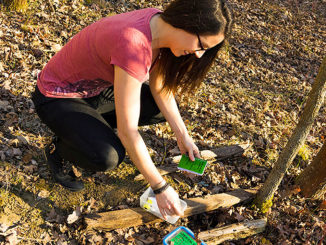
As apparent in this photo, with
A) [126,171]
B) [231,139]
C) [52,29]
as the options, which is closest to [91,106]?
[126,171]

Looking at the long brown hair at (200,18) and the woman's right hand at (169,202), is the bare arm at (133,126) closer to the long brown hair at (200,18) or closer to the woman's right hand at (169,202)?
the woman's right hand at (169,202)

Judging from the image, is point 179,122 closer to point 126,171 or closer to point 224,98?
point 126,171

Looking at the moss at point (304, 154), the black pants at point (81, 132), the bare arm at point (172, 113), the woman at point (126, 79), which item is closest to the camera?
the woman at point (126, 79)

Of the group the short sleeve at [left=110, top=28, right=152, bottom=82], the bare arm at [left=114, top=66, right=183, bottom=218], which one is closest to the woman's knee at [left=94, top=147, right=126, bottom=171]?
the bare arm at [left=114, top=66, right=183, bottom=218]

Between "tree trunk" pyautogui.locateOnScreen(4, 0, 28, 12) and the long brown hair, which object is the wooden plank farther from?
"tree trunk" pyautogui.locateOnScreen(4, 0, 28, 12)

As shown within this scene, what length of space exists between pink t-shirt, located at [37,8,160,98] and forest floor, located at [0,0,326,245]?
1.00 meters

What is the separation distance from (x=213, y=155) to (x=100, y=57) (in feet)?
6.87

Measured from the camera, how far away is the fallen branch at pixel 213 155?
3.63 metres

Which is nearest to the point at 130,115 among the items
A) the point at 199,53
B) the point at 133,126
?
the point at 133,126

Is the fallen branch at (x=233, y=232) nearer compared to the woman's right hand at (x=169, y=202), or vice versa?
the woman's right hand at (x=169, y=202)

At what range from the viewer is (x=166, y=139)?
415 cm

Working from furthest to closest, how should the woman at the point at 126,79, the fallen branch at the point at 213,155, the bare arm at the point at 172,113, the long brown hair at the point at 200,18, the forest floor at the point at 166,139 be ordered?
the fallen branch at the point at 213,155, the bare arm at the point at 172,113, the forest floor at the point at 166,139, the woman at the point at 126,79, the long brown hair at the point at 200,18

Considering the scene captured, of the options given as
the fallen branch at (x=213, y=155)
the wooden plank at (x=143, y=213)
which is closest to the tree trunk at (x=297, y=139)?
the wooden plank at (x=143, y=213)

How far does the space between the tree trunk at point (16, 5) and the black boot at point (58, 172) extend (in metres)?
2.97
